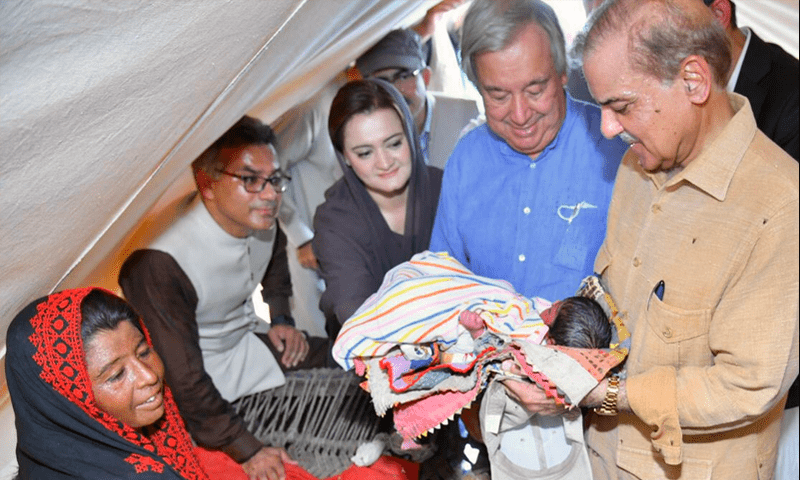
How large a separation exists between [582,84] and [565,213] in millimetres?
663

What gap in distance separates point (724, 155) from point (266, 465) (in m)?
1.69

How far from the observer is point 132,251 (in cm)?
251

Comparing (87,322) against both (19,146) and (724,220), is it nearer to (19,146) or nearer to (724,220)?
(19,146)

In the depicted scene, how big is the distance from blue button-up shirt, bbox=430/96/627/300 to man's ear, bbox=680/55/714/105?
602 mm

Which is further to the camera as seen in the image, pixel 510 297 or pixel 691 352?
pixel 510 297

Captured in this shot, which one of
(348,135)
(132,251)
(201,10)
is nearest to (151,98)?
(201,10)

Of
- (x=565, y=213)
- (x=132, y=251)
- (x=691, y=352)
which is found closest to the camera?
(x=691, y=352)

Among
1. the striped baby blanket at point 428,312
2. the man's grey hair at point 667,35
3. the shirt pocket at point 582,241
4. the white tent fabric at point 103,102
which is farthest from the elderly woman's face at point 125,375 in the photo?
the man's grey hair at point 667,35

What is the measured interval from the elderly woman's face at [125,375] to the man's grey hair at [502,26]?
3.36ft

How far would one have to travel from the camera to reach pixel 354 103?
7.71 ft

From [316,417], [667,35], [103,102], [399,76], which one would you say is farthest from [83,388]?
[399,76]

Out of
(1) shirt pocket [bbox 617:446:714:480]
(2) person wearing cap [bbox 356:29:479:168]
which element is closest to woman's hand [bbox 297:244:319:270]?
(2) person wearing cap [bbox 356:29:479:168]

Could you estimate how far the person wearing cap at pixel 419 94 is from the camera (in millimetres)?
3133

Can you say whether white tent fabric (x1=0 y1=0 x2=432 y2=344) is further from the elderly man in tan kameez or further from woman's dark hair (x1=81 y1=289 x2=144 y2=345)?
the elderly man in tan kameez
